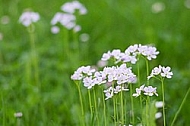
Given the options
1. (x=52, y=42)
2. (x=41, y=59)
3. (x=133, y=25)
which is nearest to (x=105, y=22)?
(x=133, y=25)

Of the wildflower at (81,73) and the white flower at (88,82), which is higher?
the wildflower at (81,73)

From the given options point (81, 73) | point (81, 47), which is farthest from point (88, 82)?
point (81, 47)

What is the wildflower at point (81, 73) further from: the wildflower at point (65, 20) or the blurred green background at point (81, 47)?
the wildflower at point (65, 20)

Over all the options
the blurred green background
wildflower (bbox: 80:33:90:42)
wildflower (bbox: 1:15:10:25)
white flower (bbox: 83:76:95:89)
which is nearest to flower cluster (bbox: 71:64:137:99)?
white flower (bbox: 83:76:95:89)

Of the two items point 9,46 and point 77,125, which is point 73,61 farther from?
point 77,125

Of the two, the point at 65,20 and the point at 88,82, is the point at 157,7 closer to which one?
the point at 65,20

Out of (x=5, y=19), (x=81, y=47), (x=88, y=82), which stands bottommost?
(x=88, y=82)

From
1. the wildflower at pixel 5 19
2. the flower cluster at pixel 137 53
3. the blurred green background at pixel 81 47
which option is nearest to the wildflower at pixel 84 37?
the blurred green background at pixel 81 47

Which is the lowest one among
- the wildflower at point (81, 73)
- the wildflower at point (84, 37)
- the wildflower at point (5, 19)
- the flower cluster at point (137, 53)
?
the wildflower at point (81, 73)

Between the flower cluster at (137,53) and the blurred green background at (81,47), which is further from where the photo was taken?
the blurred green background at (81,47)
